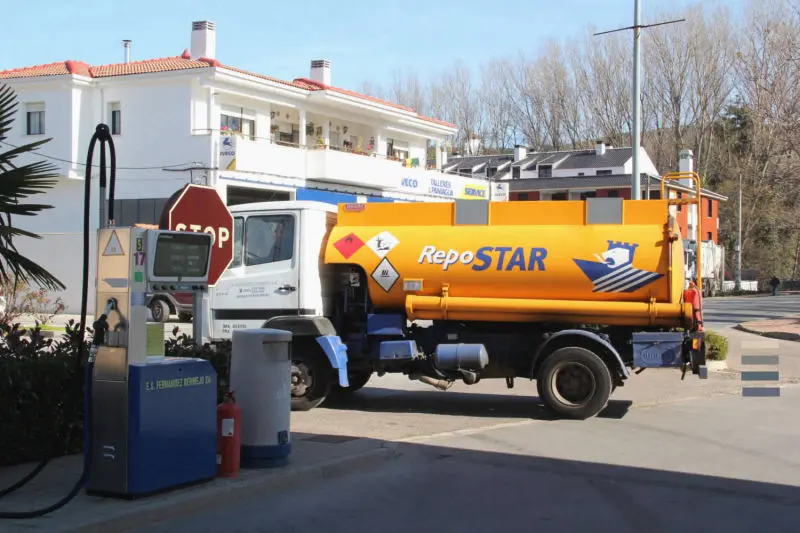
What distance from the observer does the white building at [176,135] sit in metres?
33.7

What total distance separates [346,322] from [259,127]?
25856 millimetres

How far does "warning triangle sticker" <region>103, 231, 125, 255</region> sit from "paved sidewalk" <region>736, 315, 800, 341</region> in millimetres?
22364

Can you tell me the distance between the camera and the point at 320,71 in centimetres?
4534

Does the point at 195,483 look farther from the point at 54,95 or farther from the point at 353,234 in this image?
the point at 54,95

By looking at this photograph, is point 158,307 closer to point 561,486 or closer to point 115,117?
point 115,117

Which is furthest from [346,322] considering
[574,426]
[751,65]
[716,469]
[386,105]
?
[751,65]

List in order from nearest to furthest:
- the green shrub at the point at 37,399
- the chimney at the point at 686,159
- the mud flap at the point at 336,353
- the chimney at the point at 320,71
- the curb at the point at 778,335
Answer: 1. the green shrub at the point at 37,399
2. the mud flap at the point at 336,353
3. the curb at the point at 778,335
4. the chimney at the point at 320,71
5. the chimney at the point at 686,159

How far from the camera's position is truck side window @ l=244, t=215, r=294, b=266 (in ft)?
40.5

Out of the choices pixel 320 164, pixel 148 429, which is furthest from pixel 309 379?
pixel 320 164

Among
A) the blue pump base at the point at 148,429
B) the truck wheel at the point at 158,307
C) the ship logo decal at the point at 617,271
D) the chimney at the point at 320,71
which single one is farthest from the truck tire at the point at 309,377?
the chimney at the point at 320,71

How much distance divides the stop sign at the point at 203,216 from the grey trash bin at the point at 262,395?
83 centimetres

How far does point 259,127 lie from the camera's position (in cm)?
3738

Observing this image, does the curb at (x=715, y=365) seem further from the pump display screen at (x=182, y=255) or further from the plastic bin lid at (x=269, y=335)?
the pump display screen at (x=182, y=255)

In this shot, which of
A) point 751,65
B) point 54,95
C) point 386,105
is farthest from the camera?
point 751,65
